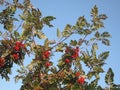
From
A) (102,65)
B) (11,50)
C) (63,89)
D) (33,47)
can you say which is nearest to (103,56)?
(102,65)

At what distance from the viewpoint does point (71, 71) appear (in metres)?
7.65

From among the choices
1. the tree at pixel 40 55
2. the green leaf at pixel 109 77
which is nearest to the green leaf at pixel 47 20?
the tree at pixel 40 55

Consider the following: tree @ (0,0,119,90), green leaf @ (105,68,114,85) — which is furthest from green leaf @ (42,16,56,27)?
green leaf @ (105,68,114,85)

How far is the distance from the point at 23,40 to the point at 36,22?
66cm

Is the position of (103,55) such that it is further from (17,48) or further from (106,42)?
(17,48)

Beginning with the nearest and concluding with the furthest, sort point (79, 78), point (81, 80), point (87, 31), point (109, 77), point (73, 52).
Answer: point (109, 77), point (81, 80), point (79, 78), point (73, 52), point (87, 31)

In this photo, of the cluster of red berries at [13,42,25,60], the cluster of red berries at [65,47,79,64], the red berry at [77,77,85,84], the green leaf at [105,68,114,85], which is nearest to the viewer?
the green leaf at [105,68,114,85]

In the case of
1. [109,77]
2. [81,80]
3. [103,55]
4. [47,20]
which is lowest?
[109,77]

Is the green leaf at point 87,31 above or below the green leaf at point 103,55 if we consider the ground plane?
above

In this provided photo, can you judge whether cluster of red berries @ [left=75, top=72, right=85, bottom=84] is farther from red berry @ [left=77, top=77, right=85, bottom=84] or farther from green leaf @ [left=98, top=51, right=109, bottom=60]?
green leaf @ [left=98, top=51, right=109, bottom=60]

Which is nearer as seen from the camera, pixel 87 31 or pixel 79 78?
pixel 79 78

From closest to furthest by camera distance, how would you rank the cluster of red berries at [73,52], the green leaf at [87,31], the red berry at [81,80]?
the red berry at [81,80] → the cluster of red berries at [73,52] → the green leaf at [87,31]

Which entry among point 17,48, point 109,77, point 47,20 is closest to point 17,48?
point 17,48

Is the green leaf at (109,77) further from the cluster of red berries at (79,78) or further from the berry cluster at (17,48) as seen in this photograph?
the berry cluster at (17,48)
